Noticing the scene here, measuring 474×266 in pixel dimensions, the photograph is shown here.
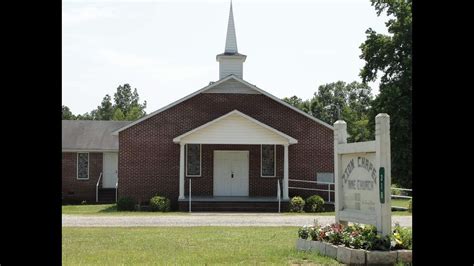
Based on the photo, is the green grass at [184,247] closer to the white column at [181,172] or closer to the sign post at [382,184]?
the sign post at [382,184]

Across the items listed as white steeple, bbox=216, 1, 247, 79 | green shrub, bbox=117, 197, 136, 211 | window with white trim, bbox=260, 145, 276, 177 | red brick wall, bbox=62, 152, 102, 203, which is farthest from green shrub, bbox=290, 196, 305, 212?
red brick wall, bbox=62, 152, 102, 203

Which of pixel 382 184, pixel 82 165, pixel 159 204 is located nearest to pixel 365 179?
pixel 382 184

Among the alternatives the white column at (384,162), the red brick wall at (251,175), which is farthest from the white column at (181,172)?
the white column at (384,162)

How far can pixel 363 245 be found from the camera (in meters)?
9.22

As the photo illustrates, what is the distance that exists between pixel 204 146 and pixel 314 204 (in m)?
5.79

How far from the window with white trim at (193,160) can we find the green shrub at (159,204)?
2.38m

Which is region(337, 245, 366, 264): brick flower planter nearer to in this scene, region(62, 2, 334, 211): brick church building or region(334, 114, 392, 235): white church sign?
region(334, 114, 392, 235): white church sign

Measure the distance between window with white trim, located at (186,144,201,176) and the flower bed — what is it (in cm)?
1854

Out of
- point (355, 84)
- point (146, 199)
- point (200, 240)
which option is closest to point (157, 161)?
point (146, 199)

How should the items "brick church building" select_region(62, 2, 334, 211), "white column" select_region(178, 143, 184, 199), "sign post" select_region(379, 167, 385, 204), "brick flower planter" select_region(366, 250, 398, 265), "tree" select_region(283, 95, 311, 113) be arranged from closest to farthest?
"brick flower planter" select_region(366, 250, 398, 265), "sign post" select_region(379, 167, 385, 204), "white column" select_region(178, 143, 184, 199), "brick church building" select_region(62, 2, 334, 211), "tree" select_region(283, 95, 311, 113)

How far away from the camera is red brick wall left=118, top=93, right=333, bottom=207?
28.5 m
